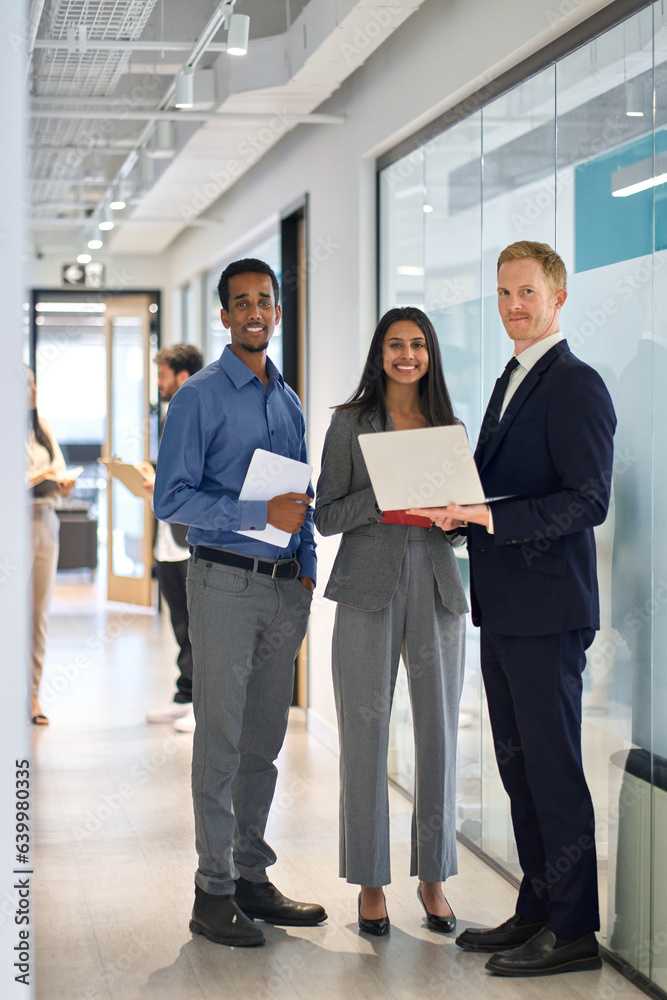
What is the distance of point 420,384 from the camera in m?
3.10

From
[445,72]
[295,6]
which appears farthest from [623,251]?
[295,6]

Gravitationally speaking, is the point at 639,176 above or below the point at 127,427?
above

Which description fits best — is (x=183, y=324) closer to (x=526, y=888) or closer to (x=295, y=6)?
(x=295, y=6)

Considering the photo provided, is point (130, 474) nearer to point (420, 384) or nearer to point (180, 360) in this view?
point (180, 360)

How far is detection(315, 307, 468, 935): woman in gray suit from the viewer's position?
118 inches

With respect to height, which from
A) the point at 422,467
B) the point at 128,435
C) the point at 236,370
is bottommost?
the point at 422,467

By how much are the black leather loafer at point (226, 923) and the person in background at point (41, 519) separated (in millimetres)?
2841

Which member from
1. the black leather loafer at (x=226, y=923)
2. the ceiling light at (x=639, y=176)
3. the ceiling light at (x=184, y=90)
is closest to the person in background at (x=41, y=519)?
the ceiling light at (x=184, y=90)

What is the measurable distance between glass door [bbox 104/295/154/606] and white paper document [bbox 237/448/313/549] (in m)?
6.70

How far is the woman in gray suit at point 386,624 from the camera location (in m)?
2.99

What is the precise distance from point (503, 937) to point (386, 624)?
92 cm

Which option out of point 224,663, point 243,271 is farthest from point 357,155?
point 224,663

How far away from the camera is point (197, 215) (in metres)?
8.30

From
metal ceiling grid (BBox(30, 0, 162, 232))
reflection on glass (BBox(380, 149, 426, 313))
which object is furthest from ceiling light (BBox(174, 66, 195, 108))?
reflection on glass (BBox(380, 149, 426, 313))
